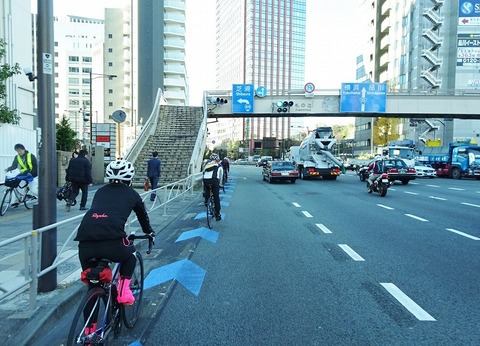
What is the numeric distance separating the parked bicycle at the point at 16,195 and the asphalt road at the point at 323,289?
471 cm

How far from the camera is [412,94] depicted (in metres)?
33.4

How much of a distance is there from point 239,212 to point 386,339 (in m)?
9.56

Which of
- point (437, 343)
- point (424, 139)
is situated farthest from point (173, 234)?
point (424, 139)

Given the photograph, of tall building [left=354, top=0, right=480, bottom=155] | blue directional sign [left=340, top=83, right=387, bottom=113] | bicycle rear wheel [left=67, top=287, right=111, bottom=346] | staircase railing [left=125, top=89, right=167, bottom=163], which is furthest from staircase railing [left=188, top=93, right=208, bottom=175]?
tall building [left=354, top=0, right=480, bottom=155]

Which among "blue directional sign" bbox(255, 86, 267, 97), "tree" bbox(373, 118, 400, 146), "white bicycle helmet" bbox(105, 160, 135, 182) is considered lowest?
"white bicycle helmet" bbox(105, 160, 135, 182)

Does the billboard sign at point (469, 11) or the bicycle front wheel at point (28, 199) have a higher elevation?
the billboard sign at point (469, 11)

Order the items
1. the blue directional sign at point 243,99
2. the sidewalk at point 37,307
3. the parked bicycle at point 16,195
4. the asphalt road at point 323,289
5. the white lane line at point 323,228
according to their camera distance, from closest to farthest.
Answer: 1. the sidewalk at point 37,307
2. the asphalt road at point 323,289
3. the white lane line at point 323,228
4. the parked bicycle at point 16,195
5. the blue directional sign at point 243,99

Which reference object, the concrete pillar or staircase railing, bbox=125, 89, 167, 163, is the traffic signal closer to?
staircase railing, bbox=125, 89, 167, 163

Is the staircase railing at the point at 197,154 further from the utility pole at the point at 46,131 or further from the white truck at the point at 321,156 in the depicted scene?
the utility pole at the point at 46,131

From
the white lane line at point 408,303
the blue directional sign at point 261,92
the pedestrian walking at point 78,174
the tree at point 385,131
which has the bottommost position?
the white lane line at point 408,303

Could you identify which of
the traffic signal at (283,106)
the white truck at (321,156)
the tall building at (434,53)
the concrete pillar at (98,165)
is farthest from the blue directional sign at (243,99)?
the tall building at (434,53)

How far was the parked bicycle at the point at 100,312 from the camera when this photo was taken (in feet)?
10.2

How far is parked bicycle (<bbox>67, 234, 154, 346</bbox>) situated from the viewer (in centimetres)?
310

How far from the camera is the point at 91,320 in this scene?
3.23m
